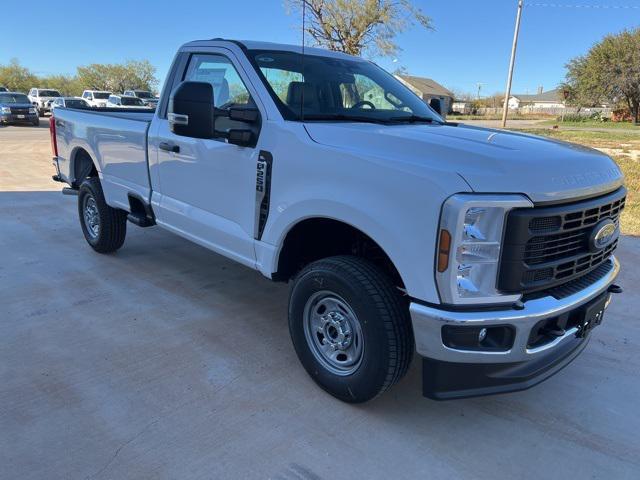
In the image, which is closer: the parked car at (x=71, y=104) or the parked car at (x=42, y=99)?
the parked car at (x=71, y=104)

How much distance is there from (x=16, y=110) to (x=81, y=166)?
25348 millimetres

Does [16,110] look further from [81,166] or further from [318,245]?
[318,245]

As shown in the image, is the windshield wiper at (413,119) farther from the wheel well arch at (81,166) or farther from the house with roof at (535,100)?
the house with roof at (535,100)

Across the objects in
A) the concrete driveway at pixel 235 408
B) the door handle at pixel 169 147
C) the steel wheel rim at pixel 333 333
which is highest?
the door handle at pixel 169 147

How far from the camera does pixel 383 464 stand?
2.50 metres

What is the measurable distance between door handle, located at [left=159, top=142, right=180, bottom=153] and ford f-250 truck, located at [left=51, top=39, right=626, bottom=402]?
2 centimetres

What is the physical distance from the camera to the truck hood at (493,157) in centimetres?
231

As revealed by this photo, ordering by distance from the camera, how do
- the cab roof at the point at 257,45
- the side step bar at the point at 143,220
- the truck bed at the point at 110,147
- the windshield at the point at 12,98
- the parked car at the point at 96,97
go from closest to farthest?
the cab roof at the point at 257,45
the truck bed at the point at 110,147
the side step bar at the point at 143,220
the windshield at the point at 12,98
the parked car at the point at 96,97

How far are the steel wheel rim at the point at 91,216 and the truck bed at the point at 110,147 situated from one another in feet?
1.40

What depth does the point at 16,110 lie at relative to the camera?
2683cm

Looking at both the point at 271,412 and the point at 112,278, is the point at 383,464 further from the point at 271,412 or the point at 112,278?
the point at 112,278

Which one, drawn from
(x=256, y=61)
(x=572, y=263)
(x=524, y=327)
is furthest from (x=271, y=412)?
(x=256, y=61)

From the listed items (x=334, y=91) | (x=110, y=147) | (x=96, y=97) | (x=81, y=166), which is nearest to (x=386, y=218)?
(x=334, y=91)

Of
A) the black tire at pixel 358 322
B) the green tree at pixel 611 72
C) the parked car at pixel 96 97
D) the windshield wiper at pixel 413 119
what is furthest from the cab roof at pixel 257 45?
the green tree at pixel 611 72
